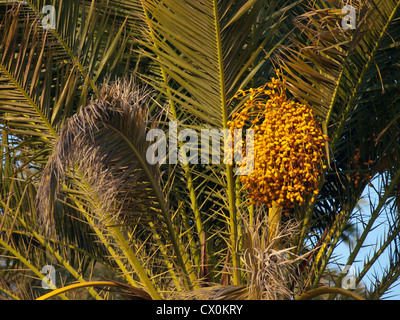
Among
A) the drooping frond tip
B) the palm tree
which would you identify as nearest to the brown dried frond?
the palm tree

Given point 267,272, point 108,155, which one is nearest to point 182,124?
point 108,155

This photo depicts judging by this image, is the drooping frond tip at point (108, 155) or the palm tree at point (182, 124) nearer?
the drooping frond tip at point (108, 155)

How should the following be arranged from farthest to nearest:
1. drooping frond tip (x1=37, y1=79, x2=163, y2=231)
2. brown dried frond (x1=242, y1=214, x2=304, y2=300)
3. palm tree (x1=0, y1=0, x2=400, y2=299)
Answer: palm tree (x1=0, y1=0, x2=400, y2=299) → brown dried frond (x1=242, y1=214, x2=304, y2=300) → drooping frond tip (x1=37, y1=79, x2=163, y2=231)

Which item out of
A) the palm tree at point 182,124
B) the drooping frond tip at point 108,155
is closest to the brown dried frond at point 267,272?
the palm tree at point 182,124

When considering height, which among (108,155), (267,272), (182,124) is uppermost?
(182,124)

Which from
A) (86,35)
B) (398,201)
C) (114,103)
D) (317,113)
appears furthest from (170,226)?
(398,201)

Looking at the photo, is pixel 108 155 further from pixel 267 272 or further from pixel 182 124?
pixel 267 272

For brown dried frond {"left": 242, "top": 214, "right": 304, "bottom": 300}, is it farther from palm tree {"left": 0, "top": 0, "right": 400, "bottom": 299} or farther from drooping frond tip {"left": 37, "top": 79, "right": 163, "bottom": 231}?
drooping frond tip {"left": 37, "top": 79, "right": 163, "bottom": 231}

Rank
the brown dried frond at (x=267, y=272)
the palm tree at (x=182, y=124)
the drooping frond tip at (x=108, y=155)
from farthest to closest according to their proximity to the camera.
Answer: the palm tree at (x=182, y=124), the brown dried frond at (x=267, y=272), the drooping frond tip at (x=108, y=155)

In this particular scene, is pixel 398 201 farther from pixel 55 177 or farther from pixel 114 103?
pixel 55 177

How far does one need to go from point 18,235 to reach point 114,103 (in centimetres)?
260

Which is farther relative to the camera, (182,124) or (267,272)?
(182,124)

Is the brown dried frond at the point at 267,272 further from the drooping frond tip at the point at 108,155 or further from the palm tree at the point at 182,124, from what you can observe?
the drooping frond tip at the point at 108,155

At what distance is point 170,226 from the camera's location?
367 cm
